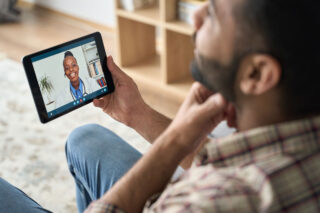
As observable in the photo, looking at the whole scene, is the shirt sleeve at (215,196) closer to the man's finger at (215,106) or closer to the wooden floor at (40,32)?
the man's finger at (215,106)

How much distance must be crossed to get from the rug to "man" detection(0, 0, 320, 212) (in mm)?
977

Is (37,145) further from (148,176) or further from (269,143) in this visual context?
(269,143)

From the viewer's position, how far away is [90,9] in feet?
10.9

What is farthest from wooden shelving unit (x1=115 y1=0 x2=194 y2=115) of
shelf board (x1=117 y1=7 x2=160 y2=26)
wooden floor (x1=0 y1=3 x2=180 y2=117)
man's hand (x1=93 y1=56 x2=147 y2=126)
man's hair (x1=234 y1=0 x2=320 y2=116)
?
man's hair (x1=234 y1=0 x2=320 y2=116)

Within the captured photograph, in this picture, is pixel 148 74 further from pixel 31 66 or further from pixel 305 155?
pixel 305 155

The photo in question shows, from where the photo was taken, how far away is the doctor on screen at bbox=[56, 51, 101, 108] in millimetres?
1131

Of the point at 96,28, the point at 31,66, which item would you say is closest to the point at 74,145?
the point at 31,66

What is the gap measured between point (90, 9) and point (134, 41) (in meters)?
0.89

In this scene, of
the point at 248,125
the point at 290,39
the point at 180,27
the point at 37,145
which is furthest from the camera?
the point at 180,27

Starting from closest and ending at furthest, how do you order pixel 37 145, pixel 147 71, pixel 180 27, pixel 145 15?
pixel 37 145 < pixel 180 27 < pixel 145 15 < pixel 147 71

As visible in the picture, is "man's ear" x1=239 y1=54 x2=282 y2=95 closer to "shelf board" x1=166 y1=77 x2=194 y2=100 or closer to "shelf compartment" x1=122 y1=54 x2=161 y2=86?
"shelf board" x1=166 y1=77 x2=194 y2=100

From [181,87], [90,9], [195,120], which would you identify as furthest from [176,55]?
[195,120]

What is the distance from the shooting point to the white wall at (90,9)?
3188 millimetres

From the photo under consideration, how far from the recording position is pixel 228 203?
24.3 inches
